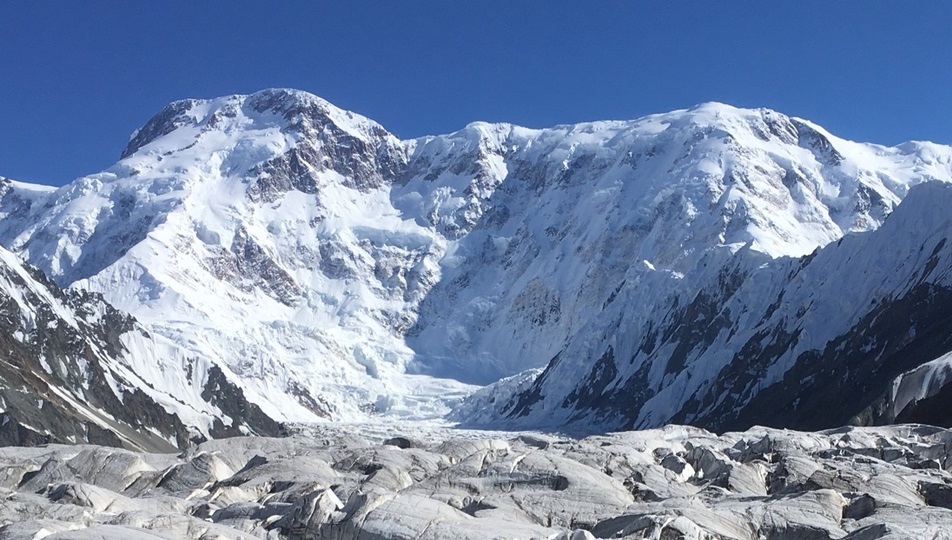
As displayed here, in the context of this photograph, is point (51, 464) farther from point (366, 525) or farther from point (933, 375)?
point (933, 375)

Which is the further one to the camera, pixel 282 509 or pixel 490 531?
pixel 282 509

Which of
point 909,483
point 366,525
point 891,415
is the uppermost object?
point 891,415

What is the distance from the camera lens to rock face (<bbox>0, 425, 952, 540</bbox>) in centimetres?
4231

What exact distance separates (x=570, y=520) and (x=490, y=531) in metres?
10.1

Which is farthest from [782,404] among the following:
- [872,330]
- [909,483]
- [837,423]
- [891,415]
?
[909,483]

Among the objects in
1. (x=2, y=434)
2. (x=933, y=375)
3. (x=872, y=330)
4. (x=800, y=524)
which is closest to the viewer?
(x=800, y=524)

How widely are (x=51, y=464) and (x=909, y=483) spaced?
4775 cm

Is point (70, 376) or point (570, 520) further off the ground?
point (70, 376)

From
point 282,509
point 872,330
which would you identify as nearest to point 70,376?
point 872,330

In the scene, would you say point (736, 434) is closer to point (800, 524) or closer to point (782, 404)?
point (800, 524)

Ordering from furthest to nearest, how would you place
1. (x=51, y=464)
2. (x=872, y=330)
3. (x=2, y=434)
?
1. (x=872, y=330)
2. (x=2, y=434)
3. (x=51, y=464)

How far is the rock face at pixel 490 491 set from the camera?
1666 inches

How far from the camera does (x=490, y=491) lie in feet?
186

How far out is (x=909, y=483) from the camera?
2195 inches
